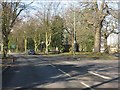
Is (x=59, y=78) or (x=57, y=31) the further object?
(x=57, y=31)

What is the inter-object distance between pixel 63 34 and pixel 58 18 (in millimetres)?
15221

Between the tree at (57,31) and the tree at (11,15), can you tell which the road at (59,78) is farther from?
the tree at (57,31)

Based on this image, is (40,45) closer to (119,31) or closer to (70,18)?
(70,18)

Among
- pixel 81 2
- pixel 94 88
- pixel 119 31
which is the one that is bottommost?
pixel 94 88

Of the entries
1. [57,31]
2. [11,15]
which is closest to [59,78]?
[11,15]

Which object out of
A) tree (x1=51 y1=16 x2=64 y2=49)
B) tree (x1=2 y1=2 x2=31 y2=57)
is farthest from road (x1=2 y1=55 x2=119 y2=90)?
tree (x1=51 y1=16 x2=64 y2=49)

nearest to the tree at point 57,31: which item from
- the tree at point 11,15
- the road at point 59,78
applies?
the tree at point 11,15

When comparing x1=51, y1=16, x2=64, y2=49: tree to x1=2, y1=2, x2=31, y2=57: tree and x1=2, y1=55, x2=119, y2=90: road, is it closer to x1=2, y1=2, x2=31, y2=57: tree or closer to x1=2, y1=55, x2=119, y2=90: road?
x1=2, y1=2, x2=31, y2=57: tree

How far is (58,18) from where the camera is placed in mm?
85875

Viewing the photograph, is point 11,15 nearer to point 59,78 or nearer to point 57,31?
point 59,78

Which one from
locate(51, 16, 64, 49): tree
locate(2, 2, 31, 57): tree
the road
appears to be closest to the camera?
the road

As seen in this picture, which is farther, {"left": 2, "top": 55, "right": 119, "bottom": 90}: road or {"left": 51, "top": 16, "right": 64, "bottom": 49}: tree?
{"left": 51, "top": 16, "right": 64, "bottom": 49}: tree

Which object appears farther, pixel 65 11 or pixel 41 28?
pixel 41 28

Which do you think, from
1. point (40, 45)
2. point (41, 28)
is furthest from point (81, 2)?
point (40, 45)
